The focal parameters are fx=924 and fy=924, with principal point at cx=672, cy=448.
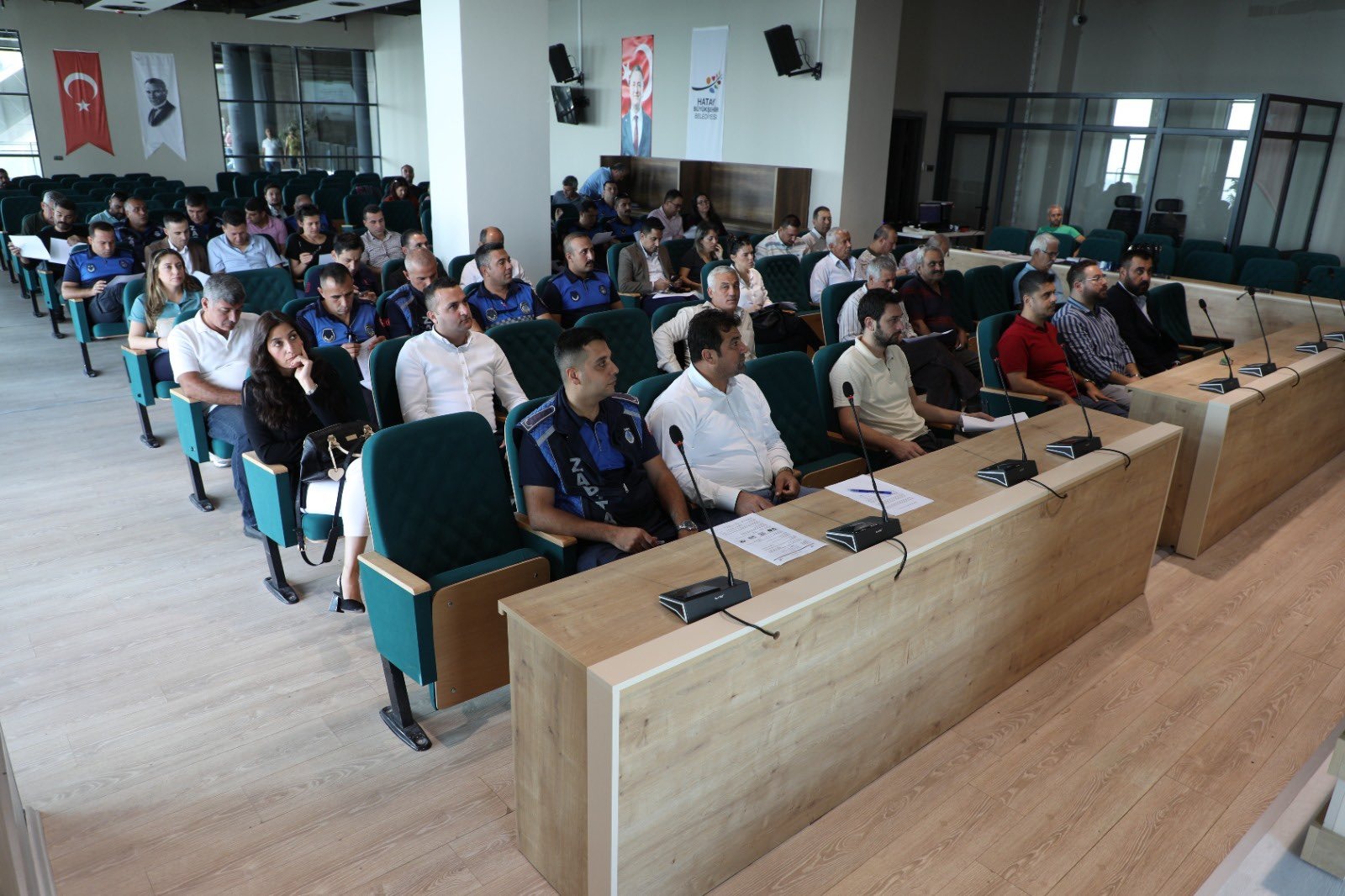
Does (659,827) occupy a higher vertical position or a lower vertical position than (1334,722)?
higher

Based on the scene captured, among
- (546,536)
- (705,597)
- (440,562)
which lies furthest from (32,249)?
(705,597)

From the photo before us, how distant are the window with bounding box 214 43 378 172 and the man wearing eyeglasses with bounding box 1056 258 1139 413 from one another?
15743mm

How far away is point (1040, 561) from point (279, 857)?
2389 mm

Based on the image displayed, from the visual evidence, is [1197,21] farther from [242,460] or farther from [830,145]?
[242,460]

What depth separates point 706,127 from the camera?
38.2 ft

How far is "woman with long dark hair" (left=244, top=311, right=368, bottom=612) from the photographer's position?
332 centimetres

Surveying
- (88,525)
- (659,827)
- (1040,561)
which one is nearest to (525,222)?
(88,525)

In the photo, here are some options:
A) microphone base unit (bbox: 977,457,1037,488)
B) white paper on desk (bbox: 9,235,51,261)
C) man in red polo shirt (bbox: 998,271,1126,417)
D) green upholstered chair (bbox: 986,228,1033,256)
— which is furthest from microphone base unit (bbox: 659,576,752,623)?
green upholstered chair (bbox: 986,228,1033,256)

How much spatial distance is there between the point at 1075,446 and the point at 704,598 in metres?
1.81

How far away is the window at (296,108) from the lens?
16422mm

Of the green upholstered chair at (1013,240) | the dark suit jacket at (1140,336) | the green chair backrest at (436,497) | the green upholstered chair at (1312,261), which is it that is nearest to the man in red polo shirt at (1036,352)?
the dark suit jacket at (1140,336)

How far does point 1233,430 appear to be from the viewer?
160 inches

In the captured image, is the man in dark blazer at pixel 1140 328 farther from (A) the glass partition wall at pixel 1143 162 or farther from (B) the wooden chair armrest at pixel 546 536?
(A) the glass partition wall at pixel 1143 162

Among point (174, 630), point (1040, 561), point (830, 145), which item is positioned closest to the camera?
point (1040, 561)
